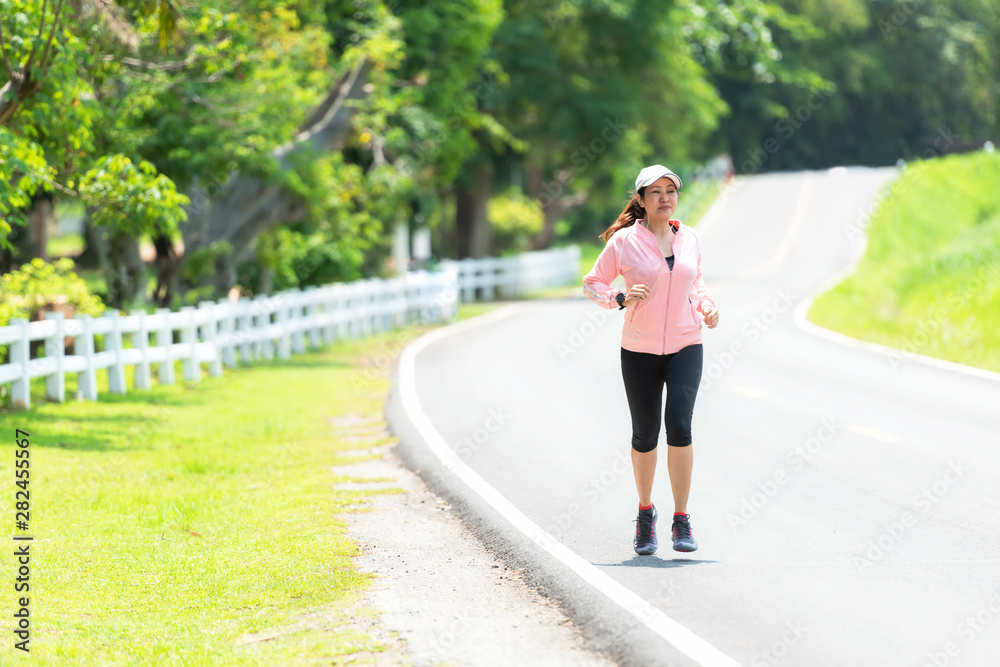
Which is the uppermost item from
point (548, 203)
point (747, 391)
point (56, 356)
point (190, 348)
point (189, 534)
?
point (548, 203)

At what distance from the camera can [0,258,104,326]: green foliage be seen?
1703cm

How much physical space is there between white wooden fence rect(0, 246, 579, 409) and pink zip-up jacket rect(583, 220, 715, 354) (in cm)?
845

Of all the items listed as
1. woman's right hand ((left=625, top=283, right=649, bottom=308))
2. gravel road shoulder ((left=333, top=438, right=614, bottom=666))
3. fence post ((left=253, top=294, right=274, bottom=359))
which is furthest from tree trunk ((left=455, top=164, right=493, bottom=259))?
woman's right hand ((left=625, top=283, right=649, bottom=308))

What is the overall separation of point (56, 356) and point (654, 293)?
9666 millimetres

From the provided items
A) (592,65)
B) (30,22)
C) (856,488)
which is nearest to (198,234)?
(30,22)

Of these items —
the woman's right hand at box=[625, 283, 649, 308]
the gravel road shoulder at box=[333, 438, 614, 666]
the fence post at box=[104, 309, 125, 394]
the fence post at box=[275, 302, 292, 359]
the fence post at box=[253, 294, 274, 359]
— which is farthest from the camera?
the fence post at box=[275, 302, 292, 359]

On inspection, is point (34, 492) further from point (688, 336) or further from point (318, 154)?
point (318, 154)

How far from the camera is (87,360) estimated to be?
15977 millimetres

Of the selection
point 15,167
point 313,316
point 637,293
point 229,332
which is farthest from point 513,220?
point 637,293

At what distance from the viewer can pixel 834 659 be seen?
5680 millimetres

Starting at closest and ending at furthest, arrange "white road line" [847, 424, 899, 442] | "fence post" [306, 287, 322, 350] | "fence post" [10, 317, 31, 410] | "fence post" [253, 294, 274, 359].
→ "white road line" [847, 424, 899, 442]
"fence post" [10, 317, 31, 410]
"fence post" [253, 294, 274, 359]
"fence post" [306, 287, 322, 350]

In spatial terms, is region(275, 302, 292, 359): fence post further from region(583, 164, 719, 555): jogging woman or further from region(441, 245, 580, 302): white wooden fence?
region(583, 164, 719, 555): jogging woman

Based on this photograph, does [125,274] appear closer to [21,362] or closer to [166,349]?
[166,349]

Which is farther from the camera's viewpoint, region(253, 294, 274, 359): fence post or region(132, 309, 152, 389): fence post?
region(253, 294, 274, 359): fence post
